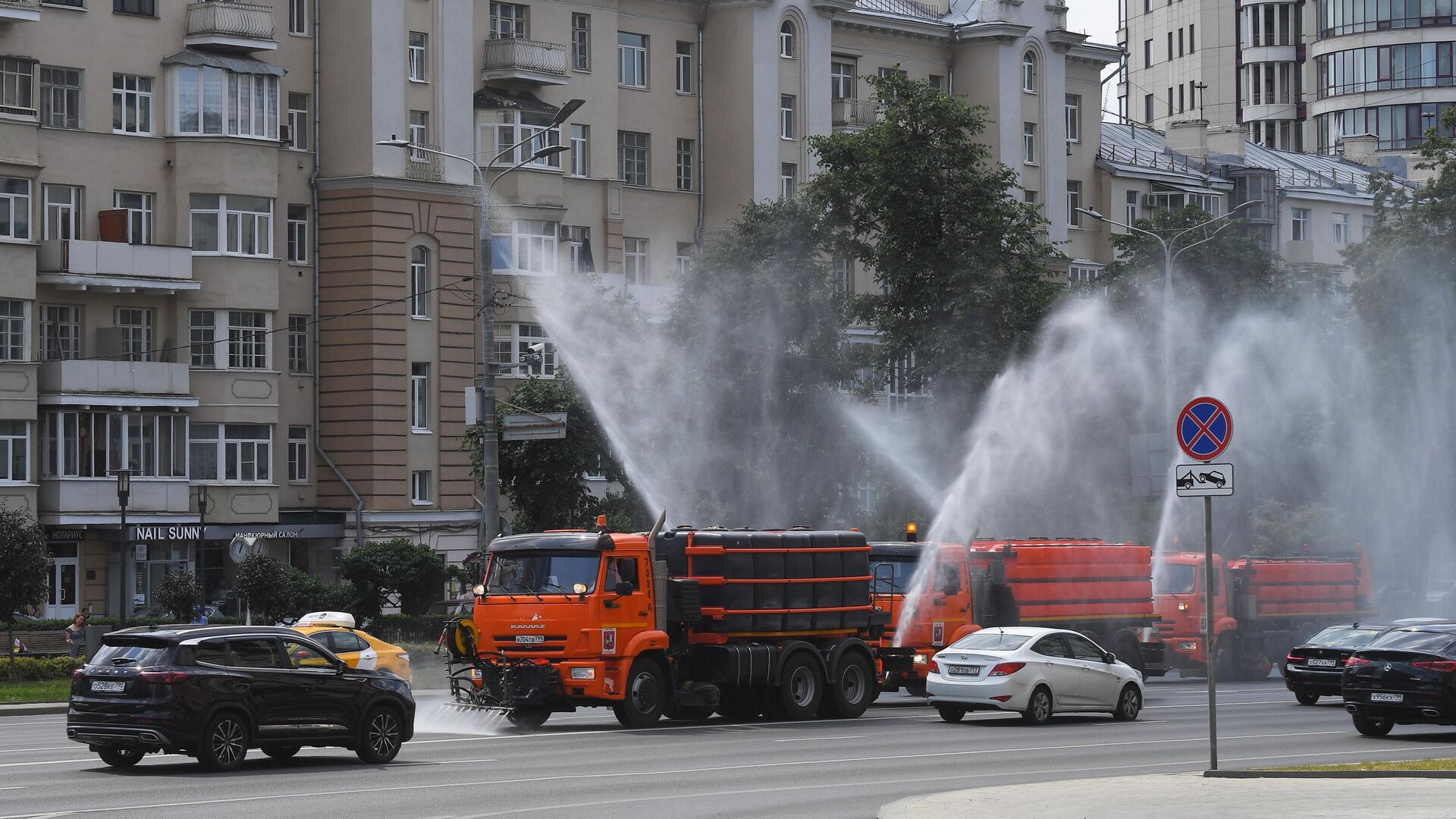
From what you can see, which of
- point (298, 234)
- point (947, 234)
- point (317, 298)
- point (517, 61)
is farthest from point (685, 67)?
point (947, 234)

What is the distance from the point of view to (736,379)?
5756 cm

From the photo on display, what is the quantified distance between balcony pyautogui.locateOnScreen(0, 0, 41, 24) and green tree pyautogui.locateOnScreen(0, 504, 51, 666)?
17.2 m

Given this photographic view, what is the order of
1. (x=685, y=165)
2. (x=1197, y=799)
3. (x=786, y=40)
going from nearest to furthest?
(x=1197, y=799), (x=685, y=165), (x=786, y=40)

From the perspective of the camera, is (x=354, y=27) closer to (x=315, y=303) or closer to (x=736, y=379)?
(x=315, y=303)

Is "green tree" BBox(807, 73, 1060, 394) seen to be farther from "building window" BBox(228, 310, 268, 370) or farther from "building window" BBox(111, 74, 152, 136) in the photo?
"building window" BBox(111, 74, 152, 136)

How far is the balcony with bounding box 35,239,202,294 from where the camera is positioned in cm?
5616

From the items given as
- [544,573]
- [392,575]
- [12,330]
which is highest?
[12,330]

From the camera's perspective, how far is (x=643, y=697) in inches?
1087

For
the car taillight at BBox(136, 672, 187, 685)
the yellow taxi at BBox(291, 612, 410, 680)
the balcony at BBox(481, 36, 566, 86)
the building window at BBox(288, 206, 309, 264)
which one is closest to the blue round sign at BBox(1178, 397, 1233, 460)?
the car taillight at BBox(136, 672, 187, 685)

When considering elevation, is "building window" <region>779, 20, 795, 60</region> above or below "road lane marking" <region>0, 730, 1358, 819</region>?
above

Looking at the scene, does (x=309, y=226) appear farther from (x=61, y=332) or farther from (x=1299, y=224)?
(x=1299, y=224)

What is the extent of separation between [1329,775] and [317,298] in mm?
46929

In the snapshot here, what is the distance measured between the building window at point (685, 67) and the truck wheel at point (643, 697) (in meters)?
45.2

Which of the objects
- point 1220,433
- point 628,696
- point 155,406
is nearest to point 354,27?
point 155,406
